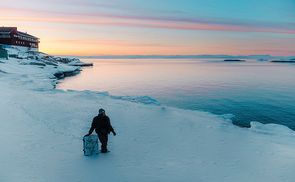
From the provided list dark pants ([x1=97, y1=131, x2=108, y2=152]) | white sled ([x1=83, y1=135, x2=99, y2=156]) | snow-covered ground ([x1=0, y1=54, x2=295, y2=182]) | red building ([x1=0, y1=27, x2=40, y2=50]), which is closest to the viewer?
snow-covered ground ([x1=0, y1=54, x2=295, y2=182])

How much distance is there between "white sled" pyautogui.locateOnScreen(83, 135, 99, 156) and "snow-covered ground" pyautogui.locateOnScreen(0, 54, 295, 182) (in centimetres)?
32

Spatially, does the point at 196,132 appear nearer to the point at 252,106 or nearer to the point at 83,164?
the point at 83,164

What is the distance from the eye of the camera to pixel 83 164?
1002cm

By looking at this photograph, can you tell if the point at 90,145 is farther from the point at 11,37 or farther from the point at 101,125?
the point at 11,37

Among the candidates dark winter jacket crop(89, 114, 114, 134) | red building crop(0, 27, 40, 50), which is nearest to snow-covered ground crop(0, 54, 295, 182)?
dark winter jacket crop(89, 114, 114, 134)

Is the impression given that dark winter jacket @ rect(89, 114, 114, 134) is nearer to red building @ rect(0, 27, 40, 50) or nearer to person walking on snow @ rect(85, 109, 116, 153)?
person walking on snow @ rect(85, 109, 116, 153)

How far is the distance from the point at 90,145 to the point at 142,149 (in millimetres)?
2381

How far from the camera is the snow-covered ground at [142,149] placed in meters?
9.43

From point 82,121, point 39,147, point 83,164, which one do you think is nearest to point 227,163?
point 83,164

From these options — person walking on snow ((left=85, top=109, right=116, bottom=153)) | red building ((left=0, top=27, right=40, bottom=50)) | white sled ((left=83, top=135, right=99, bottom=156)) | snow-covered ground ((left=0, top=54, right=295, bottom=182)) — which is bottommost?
snow-covered ground ((left=0, top=54, right=295, bottom=182))

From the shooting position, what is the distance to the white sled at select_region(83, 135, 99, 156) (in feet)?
34.8

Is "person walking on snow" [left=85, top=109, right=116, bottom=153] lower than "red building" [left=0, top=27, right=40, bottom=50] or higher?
lower

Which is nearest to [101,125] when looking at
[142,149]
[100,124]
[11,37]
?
[100,124]

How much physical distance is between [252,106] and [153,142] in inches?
925
